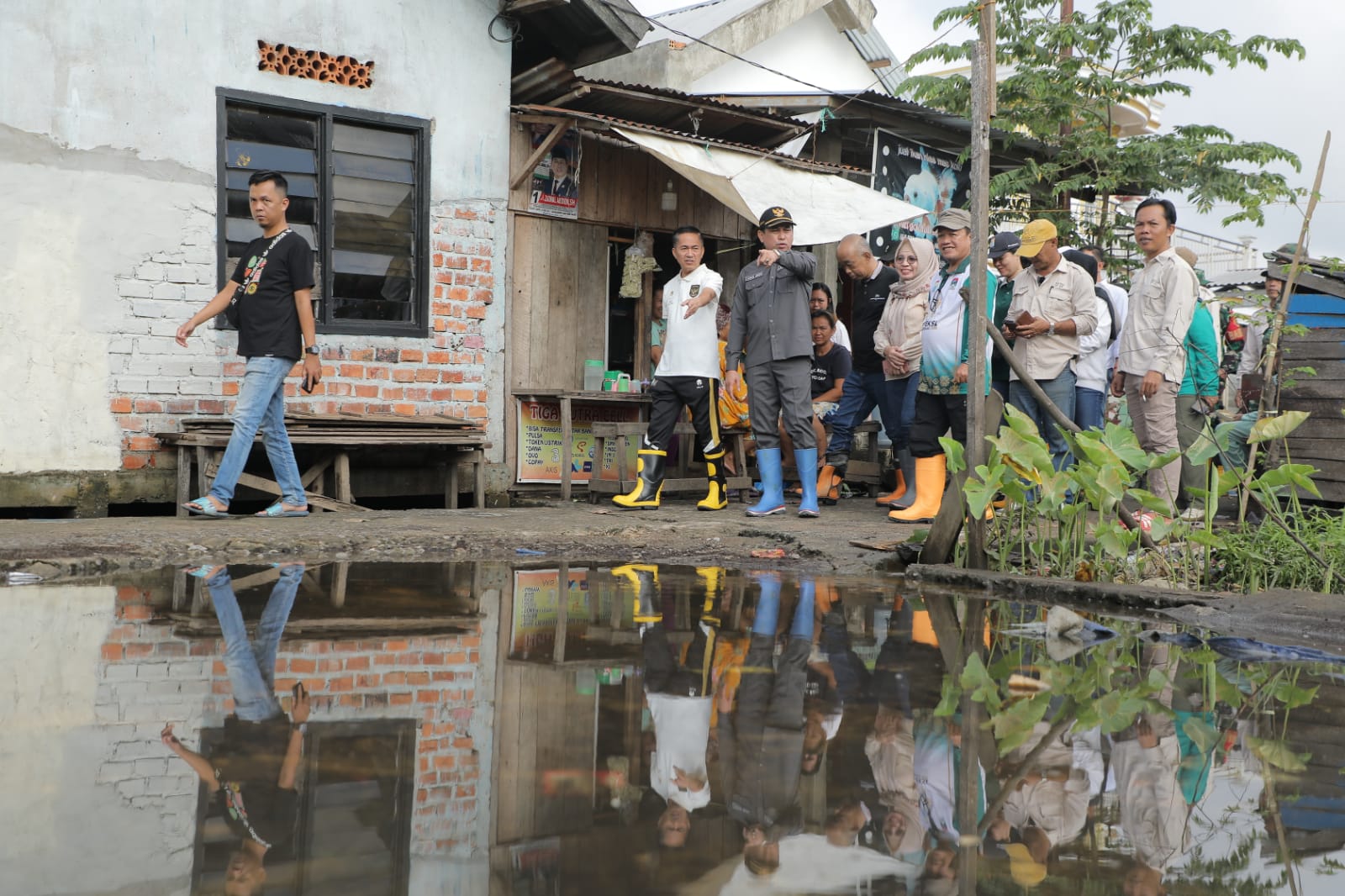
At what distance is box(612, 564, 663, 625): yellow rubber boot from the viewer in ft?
15.7

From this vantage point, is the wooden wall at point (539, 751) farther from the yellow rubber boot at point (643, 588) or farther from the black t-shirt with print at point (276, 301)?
the black t-shirt with print at point (276, 301)

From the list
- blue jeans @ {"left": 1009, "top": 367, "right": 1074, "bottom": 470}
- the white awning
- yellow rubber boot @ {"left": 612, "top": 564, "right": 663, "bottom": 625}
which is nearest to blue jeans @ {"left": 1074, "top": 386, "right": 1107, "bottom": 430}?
blue jeans @ {"left": 1009, "top": 367, "right": 1074, "bottom": 470}

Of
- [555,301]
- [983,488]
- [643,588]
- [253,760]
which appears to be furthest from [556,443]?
[253,760]

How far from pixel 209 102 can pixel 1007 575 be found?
6024 millimetres

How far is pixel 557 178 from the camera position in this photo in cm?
1008

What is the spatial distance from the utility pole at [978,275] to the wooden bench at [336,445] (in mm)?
4213

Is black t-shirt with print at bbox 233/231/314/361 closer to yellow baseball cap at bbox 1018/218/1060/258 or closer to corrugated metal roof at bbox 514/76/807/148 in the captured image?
corrugated metal roof at bbox 514/76/807/148

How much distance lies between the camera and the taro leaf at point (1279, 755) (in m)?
2.94

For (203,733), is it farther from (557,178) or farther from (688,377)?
(557,178)

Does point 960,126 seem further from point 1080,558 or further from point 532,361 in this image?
point 1080,558

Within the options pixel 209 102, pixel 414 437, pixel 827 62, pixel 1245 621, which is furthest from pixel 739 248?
pixel 827 62

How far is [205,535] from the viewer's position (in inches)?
255

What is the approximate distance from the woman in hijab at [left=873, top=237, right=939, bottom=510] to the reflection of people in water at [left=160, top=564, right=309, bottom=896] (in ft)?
18.2

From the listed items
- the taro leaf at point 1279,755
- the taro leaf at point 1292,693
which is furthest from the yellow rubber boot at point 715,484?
the taro leaf at point 1279,755
